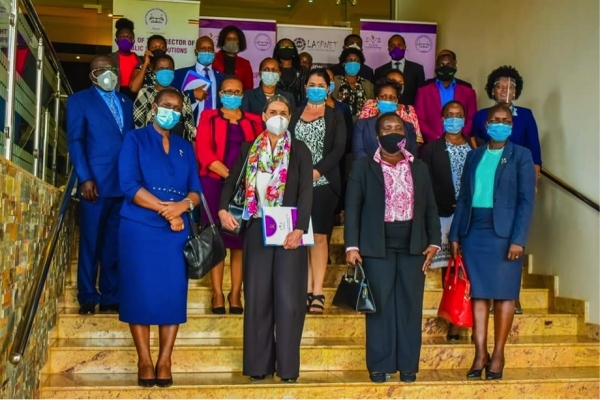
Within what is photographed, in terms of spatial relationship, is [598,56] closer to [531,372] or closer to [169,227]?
[531,372]

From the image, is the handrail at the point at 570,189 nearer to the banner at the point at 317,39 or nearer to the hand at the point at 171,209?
the hand at the point at 171,209

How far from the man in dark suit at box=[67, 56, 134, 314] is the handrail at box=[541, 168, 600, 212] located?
3436 millimetres

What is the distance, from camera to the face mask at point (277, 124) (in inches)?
186

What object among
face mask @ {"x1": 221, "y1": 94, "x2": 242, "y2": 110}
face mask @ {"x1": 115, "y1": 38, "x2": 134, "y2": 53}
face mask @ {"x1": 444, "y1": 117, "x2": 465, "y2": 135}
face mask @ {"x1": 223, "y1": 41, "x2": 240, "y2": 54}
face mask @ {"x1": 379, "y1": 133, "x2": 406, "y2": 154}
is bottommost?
face mask @ {"x1": 379, "y1": 133, "x2": 406, "y2": 154}

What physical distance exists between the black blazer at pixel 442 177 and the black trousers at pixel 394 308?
1.10 m

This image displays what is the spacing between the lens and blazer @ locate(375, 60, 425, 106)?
305 inches

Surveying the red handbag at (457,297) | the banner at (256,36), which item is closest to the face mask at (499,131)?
the red handbag at (457,297)

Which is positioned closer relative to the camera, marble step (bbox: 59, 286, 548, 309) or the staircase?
the staircase

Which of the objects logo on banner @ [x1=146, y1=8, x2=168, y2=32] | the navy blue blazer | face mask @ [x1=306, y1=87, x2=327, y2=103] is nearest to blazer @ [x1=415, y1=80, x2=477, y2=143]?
face mask @ [x1=306, y1=87, x2=327, y2=103]

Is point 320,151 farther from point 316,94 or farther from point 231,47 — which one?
point 231,47

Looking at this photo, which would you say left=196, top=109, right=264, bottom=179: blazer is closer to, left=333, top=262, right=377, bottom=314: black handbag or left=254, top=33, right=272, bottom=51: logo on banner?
left=333, top=262, right=377, bottom=314: black handbag

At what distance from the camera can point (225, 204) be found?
4746mm

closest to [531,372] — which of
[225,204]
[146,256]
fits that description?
[225,204]

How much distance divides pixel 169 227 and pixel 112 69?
4.81 ft
